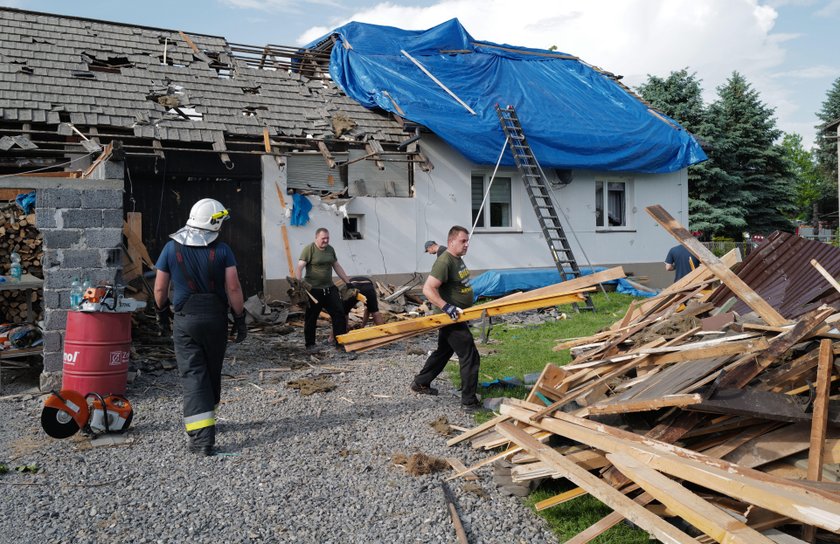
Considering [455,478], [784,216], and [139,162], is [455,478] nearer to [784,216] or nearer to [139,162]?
[139,162]

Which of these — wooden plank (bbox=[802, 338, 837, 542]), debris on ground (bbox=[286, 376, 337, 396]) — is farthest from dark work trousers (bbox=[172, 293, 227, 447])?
wooden plank (bbox=[802, 338, 837, 542])

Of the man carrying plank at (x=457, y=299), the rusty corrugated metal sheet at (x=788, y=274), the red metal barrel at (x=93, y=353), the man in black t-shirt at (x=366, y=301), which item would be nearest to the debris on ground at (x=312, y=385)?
the man carrying plank at (x=457, y=299)

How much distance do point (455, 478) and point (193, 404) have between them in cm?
217

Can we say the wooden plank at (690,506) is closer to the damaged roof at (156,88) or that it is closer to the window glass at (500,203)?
the damaged roof at (156,88)

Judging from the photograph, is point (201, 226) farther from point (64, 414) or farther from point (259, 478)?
point (259, 478)

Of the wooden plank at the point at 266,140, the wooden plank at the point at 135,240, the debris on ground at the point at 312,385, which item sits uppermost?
the wooden plank at the point at 266,140

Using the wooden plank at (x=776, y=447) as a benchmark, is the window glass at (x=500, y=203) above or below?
above

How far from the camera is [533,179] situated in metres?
14.2

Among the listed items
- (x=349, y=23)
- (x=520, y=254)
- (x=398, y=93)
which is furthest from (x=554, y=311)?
(x=349, y=23)

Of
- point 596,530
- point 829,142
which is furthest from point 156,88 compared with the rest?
point 829,142

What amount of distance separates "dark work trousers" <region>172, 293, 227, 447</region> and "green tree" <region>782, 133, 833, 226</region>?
46.4 metres

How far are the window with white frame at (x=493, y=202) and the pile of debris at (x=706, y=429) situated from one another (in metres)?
9.57

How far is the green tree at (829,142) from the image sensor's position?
126 feet

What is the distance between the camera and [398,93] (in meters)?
14.2
